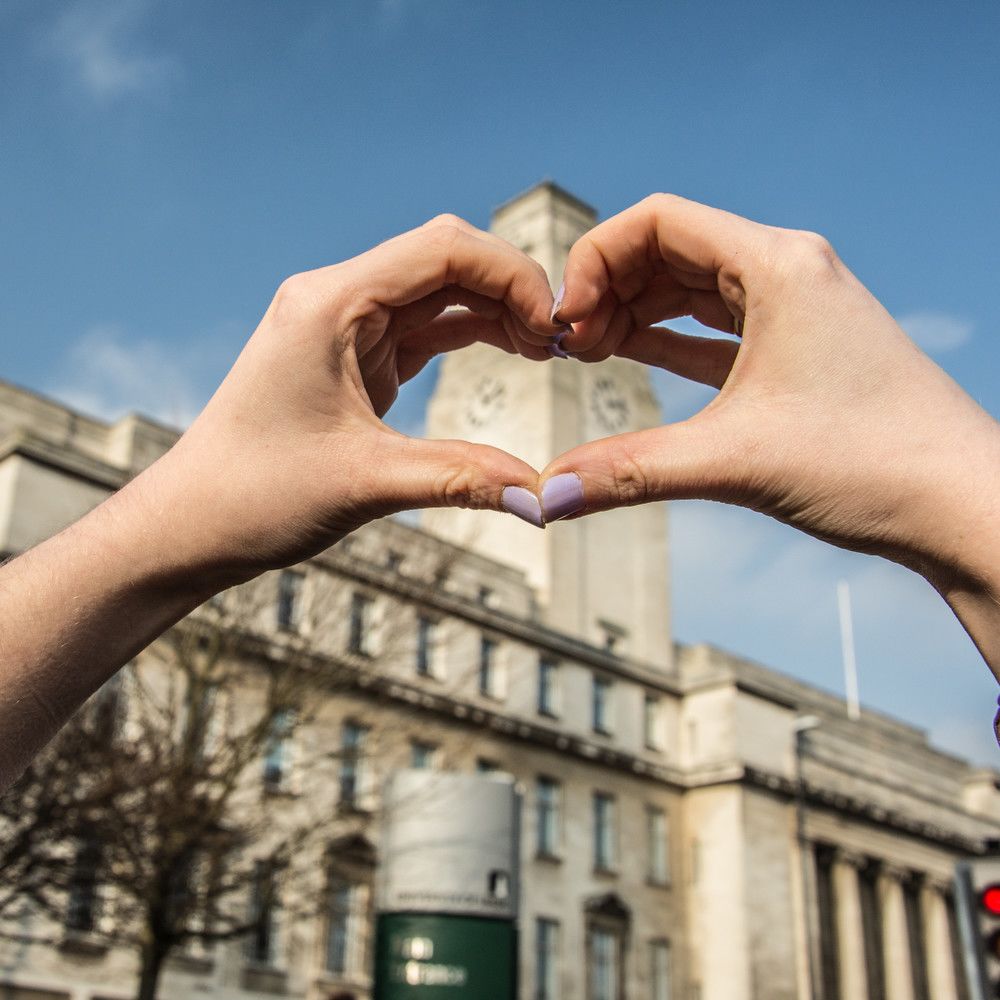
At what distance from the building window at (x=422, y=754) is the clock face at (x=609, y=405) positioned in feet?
62.3

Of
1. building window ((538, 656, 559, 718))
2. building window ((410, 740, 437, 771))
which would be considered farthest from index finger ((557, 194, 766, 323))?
building window ((538, 656, 559, 718))

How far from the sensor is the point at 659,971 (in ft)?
149

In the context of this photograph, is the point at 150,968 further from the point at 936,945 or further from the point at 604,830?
the point at 936,945

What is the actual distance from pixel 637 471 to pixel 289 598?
30.7 m

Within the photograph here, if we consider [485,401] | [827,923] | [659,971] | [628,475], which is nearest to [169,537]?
[628,475]

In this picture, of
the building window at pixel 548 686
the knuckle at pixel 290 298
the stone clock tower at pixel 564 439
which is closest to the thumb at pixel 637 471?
the knuckle at pixel 290 298

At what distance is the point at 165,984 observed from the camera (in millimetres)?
31453

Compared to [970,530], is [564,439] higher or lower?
higher

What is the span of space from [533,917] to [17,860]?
22.4m

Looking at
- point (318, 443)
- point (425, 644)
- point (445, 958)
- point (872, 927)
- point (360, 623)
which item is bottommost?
point (318, 443)

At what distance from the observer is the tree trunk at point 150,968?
21172 millimetres

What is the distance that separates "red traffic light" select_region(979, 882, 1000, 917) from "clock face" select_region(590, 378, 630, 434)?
46330 millimetres

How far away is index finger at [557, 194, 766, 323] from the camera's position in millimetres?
2324

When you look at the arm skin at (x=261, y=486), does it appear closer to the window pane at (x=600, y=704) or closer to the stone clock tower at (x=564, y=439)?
→ the stone clock tower at (x=564, y=439)
